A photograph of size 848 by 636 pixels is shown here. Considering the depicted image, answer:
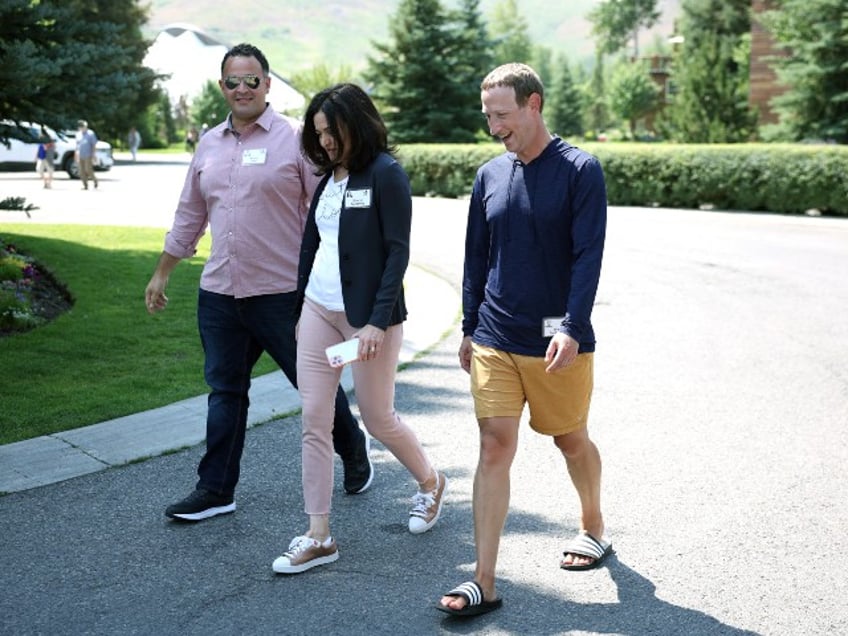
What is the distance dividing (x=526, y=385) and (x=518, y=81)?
42.1 inches

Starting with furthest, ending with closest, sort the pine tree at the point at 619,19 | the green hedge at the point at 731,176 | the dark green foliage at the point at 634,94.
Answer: the pine tree at the point at 619,19 < the dark green foliage at the point at 634,94 < the green hedge at the point at 731,176

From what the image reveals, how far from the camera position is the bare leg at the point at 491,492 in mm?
4016

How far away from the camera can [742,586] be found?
4270 mm

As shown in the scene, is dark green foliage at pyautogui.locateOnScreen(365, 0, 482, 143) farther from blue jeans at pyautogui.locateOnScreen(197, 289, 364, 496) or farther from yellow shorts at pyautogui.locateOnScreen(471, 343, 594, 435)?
yellow shorts at pyautogui.locateOnScreen(471, 343, 594, 435)

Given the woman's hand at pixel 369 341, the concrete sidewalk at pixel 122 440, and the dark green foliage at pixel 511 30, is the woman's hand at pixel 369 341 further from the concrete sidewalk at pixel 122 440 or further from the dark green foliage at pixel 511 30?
the dark green foliage at pixel 511 30

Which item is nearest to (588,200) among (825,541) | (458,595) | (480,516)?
(480,516)

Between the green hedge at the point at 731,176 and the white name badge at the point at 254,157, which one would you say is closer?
the white name badge at the point at 254,157

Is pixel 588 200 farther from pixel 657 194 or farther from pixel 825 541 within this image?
pixel 657 194

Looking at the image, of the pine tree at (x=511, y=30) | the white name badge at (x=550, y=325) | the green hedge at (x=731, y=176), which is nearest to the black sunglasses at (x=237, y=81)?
the white name badge at (x=550, y=325)

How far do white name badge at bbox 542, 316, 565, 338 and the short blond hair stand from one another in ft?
2.48

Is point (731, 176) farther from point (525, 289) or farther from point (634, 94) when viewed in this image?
point (634, 94)

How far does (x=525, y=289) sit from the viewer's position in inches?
160

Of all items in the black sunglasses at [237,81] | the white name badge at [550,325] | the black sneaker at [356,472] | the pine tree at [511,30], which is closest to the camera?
the white name badge at [550,325]

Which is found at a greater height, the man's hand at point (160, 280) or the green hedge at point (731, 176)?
the man's hand at point (160, 280)
